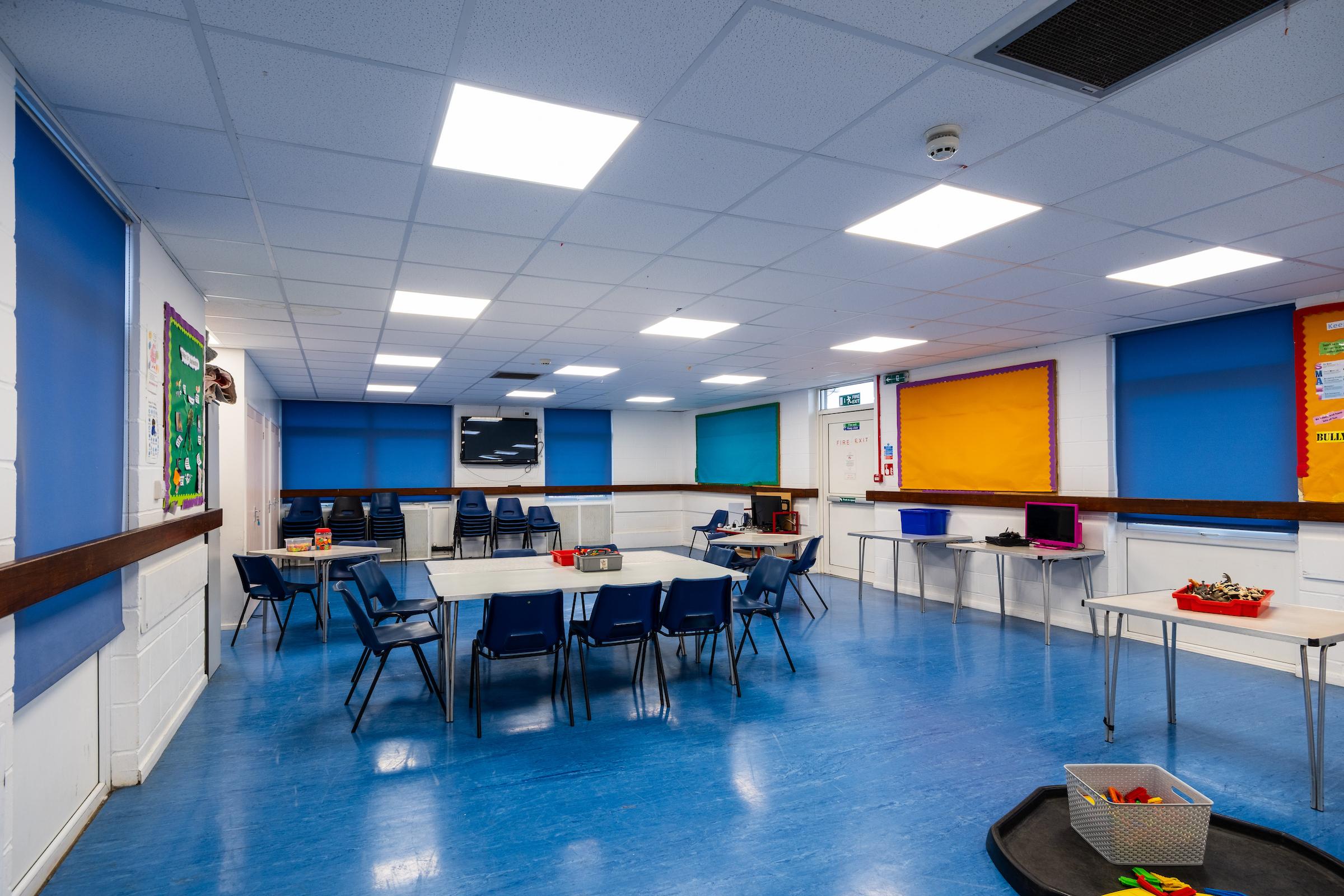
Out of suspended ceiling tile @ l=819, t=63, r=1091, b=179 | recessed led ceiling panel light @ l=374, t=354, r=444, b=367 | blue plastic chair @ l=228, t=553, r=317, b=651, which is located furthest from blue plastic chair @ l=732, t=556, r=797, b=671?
recessed led ceiling panel light @ l=374, t=354, r=444, b=367

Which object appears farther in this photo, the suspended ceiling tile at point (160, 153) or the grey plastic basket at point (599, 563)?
the grey plastic basket at point (599, 563)

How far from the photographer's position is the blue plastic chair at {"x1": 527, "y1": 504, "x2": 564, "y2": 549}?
1184 centimetres

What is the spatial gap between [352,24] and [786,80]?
1.29 m

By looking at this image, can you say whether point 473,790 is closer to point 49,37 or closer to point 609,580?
point 609,580

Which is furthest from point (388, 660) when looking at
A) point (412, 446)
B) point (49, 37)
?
point (412, 446)

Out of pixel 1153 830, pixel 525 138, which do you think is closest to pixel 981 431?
pixel 1153 830

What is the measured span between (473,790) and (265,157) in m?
2.88

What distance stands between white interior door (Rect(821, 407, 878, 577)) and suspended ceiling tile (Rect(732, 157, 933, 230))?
20.2 feet

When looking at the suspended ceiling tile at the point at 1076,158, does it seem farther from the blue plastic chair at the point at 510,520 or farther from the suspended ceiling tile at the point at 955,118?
the blue plastic chair at the point at 510,520

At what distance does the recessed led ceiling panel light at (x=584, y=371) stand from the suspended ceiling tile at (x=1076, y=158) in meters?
5.49

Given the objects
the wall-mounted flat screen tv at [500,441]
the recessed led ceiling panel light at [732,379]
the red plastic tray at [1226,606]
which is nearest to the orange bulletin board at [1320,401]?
the red plastic tray at [1226,606]

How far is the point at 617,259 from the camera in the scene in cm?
406

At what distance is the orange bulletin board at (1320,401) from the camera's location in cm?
483

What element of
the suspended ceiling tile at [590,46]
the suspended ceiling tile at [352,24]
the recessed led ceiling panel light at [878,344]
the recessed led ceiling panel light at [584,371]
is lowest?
the recessed led ceiling panel light at [584,371]
